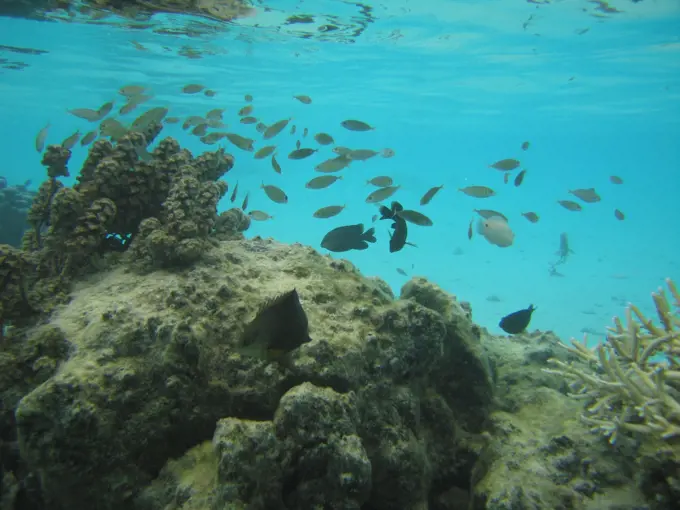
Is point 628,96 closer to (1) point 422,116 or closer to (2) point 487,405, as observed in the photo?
(1) point 422,116

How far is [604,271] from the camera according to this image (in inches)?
1937

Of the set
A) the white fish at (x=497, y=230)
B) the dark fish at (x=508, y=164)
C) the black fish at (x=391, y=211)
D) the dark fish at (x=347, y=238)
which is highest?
the black fish at (x=391, y=211)

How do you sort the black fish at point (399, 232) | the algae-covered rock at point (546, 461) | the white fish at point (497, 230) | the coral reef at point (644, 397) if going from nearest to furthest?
the coral reef at point (644, 397) < the algae-covered rock at point (546, 461) < the black fish at point (399, 232) < the white fish at point (497, 230)

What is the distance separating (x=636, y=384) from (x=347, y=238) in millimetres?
3304

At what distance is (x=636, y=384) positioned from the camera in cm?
318

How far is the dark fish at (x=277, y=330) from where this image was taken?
8.45 feet

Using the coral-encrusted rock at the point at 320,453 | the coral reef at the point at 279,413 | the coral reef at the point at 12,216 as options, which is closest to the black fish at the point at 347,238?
the coral reef at the point at 279,413

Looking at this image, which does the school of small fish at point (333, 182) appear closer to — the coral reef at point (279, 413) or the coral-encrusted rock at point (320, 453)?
the coral reef at point (279, 413)

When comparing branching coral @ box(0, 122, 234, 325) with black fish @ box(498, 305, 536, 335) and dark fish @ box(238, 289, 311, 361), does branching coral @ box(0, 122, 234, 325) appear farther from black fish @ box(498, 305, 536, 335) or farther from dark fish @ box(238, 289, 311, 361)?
black fish @ box(498, 305, 536, 335)

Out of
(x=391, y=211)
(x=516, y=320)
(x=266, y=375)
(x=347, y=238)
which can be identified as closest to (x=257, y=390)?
(x=266, y=375)

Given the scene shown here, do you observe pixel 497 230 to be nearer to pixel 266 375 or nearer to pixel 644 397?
pixel 644 397

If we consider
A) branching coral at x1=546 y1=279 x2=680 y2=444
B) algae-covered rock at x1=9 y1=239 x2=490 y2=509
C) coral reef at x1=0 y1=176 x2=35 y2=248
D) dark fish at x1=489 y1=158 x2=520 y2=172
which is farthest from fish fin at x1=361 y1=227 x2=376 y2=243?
coral reef at x1=0 y1=176 x2=35 y2=248

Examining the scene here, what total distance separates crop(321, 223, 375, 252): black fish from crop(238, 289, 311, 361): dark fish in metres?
2.51

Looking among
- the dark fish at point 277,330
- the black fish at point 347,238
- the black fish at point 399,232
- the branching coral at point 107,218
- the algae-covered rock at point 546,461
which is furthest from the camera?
the black fish at point 347,238
